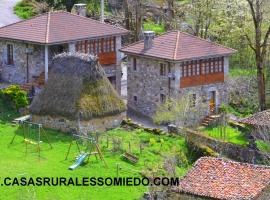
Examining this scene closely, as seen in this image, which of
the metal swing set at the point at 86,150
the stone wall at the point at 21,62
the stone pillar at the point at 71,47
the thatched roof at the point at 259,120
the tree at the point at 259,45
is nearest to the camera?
the metal swing set at the point at 86,150

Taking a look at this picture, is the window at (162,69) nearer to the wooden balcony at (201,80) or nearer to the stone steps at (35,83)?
the wooden balcony at (201,80)

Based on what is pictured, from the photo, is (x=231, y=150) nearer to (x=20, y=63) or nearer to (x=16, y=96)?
(x=16, y=96)

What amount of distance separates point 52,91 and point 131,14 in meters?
24.3

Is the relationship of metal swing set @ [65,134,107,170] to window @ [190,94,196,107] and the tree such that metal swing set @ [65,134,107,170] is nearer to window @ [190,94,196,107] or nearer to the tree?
window @ [190,94,196,107]

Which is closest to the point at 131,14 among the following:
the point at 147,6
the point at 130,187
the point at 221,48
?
the point at 147,6

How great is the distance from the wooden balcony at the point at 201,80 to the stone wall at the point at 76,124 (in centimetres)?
626

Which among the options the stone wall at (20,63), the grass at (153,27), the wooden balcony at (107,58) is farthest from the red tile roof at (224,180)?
the grass at (153,27)

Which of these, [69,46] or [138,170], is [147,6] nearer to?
[69,46]

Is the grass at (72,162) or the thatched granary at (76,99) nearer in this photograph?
the grass at (72,162)

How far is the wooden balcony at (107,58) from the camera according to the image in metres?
59.7

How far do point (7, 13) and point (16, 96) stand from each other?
2302 centimetres

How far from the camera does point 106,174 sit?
4488 cm

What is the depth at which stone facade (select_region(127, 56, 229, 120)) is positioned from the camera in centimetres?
5681

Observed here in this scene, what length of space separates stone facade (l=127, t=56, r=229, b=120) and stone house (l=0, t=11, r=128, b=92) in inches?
70.4
